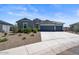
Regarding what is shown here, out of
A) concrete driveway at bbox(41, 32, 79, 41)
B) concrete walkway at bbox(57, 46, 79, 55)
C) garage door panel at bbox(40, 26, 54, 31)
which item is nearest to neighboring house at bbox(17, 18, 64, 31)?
garage door panel at bbox(40, 26, 54, 31)

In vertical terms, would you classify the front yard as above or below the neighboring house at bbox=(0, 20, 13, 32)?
below

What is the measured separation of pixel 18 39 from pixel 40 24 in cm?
195

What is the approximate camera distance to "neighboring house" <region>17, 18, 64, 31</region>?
1089 centimetres

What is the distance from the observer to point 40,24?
469 inches

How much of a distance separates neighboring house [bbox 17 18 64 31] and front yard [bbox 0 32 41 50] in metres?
0.55

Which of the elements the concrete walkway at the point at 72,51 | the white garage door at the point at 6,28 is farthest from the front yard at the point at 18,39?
the concrete walkway at the point at 72,51

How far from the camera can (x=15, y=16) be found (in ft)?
33.4

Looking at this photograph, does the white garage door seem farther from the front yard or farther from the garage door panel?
the garage door panel

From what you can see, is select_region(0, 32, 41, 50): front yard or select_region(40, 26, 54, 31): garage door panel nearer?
select_region(0, 32, 41, 50): front yard

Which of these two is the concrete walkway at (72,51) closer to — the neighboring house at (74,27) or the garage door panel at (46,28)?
the neighboring house at (74,27)

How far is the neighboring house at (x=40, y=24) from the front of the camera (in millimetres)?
10891
